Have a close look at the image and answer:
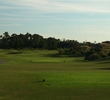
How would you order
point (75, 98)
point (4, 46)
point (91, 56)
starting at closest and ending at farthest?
point (75, 98), point (91, 56), point (4, 46)

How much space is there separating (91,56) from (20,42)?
8636 cm

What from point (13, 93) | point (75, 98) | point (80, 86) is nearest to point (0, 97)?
point (13, 93)

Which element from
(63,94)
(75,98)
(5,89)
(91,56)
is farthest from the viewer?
(91,56)

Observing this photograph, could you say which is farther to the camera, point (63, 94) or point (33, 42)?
point (33, 42)

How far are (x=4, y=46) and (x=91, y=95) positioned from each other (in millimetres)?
138501

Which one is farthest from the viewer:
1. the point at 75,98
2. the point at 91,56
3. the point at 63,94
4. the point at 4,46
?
the point at 4,46

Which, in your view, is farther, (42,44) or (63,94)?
(42,44)

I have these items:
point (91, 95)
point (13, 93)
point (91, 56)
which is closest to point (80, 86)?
point (91, 95)

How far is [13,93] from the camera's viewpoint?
1805cm

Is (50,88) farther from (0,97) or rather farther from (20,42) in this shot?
(20,42)

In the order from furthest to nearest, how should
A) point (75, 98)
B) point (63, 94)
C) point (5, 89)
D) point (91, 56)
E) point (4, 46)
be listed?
1. point (4, 46)
2. point (91, 56)
3. point (5, 89)
4. point (63, 94)
5. point (75, 98)

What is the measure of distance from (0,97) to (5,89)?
2.82m

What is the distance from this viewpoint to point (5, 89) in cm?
1956

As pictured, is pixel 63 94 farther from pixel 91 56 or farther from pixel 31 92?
pixel 91 56
